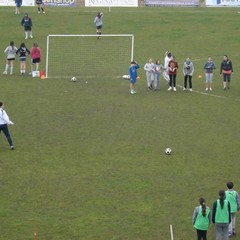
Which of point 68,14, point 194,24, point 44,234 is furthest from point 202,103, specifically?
point 68,14

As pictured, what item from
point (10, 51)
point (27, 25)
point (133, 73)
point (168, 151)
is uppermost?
point (27, 25)

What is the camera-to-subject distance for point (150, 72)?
1485 inches

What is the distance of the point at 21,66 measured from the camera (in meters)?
41.5

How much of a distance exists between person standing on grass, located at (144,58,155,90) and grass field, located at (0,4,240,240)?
0.45 m

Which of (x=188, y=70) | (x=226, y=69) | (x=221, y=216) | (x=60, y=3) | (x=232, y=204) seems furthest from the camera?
(x=60, y=3)

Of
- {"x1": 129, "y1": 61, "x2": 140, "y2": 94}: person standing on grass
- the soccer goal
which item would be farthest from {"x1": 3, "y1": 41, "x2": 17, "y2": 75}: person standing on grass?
{"x1": 129, "y1": 61, "x2": 140, "y2": 94}: person standing on grass

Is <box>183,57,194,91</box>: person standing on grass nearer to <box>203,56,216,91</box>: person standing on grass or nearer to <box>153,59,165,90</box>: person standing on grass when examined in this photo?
<box>203,56,216,91</box>: person standing on grass

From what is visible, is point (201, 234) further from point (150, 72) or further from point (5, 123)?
point (150, 72)

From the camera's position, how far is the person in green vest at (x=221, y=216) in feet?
65.9

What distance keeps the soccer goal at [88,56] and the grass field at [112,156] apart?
1141mm

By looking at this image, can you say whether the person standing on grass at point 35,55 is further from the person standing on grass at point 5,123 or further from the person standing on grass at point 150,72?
the person standing on grass at point 5,123

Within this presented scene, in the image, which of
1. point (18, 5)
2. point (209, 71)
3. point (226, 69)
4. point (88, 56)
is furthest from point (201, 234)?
point (18, 5)

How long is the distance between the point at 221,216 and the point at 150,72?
18241 millimetres

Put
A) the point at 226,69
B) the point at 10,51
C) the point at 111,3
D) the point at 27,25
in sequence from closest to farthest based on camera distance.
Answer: the point at 226,69 → the point at 10,51 → the point at 27,25 → the point at 111,3
